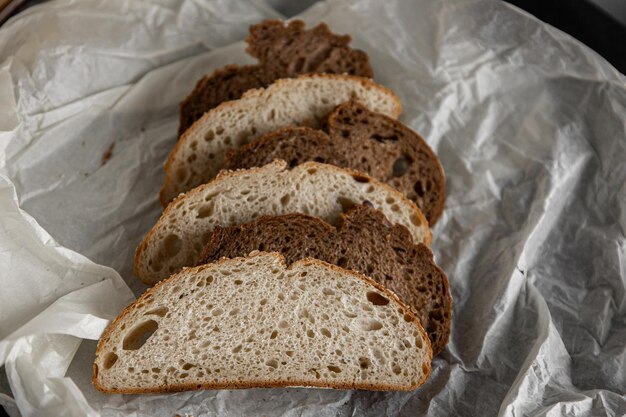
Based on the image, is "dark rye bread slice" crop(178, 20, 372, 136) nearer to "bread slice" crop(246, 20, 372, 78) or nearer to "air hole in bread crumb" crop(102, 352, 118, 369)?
"bread slice" crop(246, 20, 372, 78)

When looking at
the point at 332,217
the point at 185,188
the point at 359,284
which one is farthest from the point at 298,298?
the point at 185,188

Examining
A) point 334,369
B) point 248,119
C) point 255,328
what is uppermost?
point 248,119

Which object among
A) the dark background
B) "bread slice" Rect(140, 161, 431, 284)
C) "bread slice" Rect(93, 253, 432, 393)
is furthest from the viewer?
the dark background

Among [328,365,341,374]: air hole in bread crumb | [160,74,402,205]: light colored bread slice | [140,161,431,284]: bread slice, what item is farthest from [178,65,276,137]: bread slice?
[328,365,341,374]: air hole in bread crumb

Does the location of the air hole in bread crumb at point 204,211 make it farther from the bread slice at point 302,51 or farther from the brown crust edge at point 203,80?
the bread slice at point 302,51

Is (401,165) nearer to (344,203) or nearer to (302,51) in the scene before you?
(344,203)

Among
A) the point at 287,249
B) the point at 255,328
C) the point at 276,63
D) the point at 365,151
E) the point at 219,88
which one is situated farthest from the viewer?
the point at 276,63

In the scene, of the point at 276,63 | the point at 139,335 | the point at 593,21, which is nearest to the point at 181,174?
the point at 276,63
